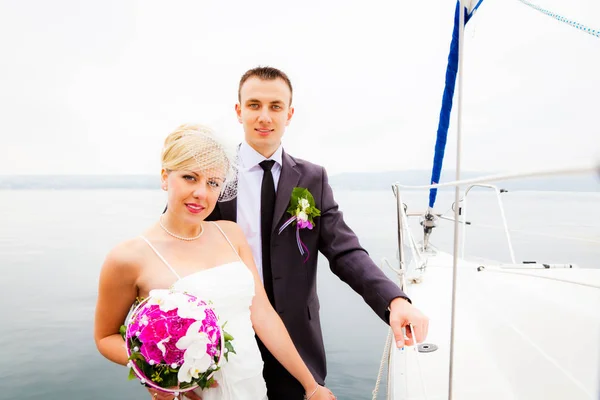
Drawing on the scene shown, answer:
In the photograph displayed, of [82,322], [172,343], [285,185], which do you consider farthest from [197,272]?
[82,322]

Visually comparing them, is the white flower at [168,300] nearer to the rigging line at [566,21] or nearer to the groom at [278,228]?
the groom at [278,228]

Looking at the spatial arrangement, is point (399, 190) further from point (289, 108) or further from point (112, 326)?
point (112, 326)

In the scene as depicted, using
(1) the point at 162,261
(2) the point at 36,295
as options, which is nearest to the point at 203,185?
(1) the point at 162,261

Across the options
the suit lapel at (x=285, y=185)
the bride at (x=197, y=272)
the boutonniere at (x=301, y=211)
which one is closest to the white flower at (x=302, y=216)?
the boutonniere at (x=301, y=211)

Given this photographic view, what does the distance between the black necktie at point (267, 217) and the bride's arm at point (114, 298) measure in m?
0.72

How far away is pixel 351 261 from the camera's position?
1.90m

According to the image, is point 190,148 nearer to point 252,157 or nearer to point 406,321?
point 252,157

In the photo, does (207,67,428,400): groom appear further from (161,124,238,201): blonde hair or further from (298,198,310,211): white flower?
(161,124,238,201): blonde hair

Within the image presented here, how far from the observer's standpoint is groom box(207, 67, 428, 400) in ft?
6.35

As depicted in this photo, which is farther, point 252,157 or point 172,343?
point 252,157

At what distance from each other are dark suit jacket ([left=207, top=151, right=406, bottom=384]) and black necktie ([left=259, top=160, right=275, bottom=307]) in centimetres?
5

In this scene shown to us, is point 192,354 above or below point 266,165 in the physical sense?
below

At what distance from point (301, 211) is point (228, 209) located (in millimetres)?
397

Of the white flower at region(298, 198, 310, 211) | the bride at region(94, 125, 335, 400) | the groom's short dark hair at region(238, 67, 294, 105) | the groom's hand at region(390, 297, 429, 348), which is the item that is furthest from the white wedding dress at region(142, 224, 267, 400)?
the groom's short dark hair at region(238, 67, 294, 105)
